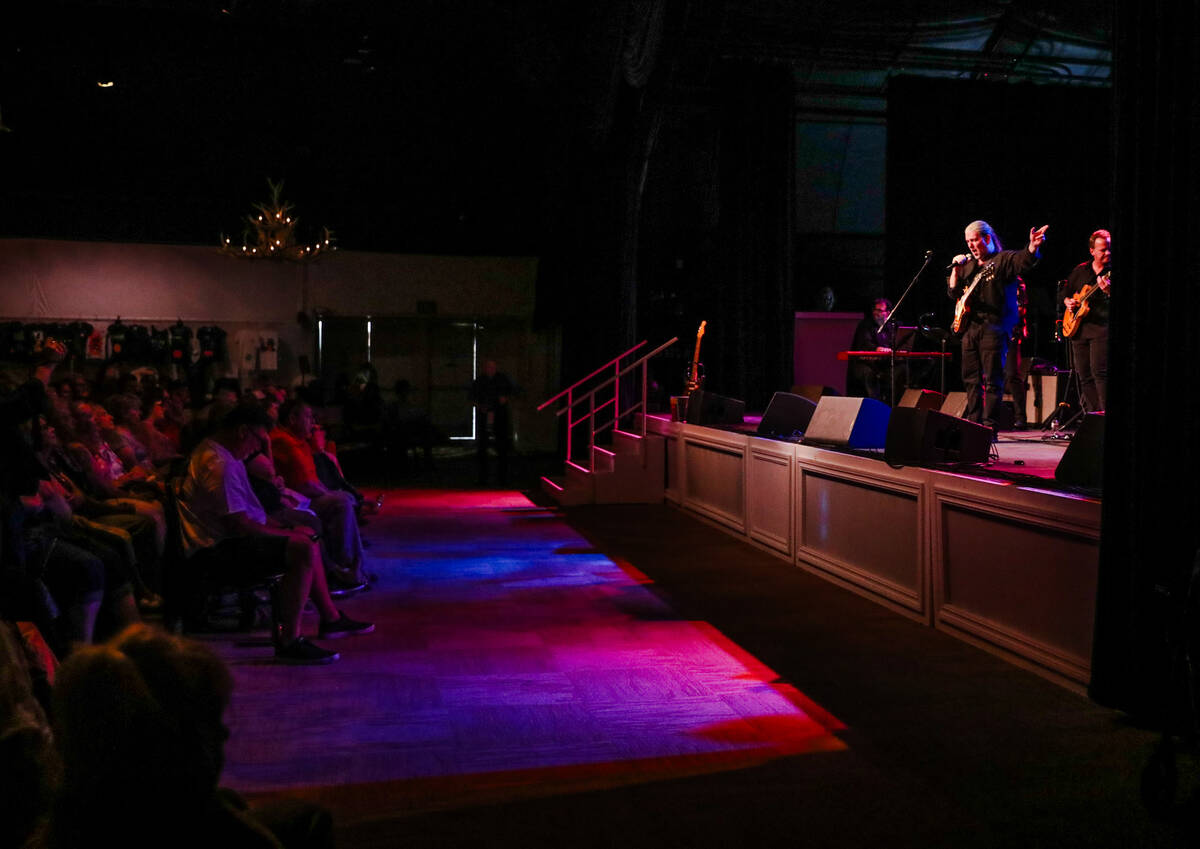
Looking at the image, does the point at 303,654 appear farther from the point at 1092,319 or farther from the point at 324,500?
the point at 1092,319

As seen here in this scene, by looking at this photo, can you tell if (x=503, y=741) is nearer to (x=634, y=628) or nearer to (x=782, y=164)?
(x=634, y=628)

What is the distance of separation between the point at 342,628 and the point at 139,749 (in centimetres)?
395

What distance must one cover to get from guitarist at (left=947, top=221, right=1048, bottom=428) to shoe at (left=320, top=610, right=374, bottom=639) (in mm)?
4518

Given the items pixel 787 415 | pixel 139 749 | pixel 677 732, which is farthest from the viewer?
pixel 787 415

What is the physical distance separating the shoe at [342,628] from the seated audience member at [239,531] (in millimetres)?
355

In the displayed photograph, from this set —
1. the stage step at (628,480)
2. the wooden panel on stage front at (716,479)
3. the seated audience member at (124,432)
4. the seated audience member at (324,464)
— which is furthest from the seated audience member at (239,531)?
the stage step at (628,480)

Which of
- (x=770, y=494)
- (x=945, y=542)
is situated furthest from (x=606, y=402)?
(x=945, y=542)

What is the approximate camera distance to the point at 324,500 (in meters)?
5.95

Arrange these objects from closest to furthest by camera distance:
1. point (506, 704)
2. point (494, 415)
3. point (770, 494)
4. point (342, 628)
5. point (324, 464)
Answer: point (506, 704) → point (342, 628) → point (324, 464) → point (770, 494) → point (494, 415)

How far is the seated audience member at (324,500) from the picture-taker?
5980mm

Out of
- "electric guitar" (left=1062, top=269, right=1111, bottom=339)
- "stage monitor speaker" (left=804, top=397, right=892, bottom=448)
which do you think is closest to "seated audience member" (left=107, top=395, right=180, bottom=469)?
"stage monitor speaker" (left=804, top=397, right=892, bottom=448)

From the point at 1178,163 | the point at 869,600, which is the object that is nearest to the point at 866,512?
the point at 869,600

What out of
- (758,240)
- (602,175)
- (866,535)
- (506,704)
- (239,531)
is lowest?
(506,704)

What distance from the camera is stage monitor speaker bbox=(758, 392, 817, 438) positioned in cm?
761
